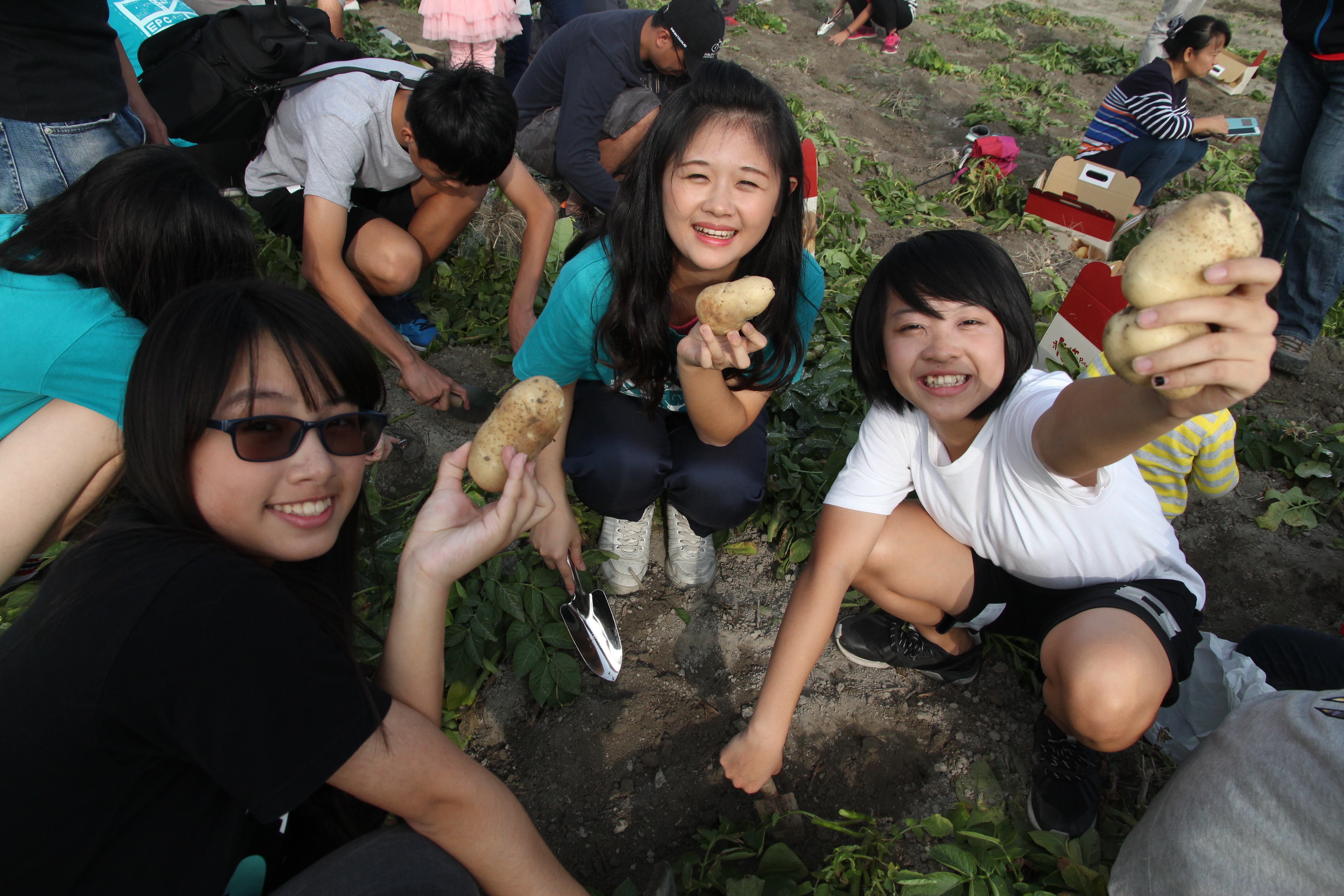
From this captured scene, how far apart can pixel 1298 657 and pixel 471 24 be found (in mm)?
5073

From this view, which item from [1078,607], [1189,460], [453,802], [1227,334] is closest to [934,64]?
[1189,460]

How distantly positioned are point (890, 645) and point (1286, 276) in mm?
2859

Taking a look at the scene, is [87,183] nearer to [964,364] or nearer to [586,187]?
[964,364]

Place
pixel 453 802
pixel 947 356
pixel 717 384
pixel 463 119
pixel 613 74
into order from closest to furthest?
1. pixel 453 802
2. pixel 947 356
3. pixel 717 384
4. pixel 463 119
5. pixel 613 74

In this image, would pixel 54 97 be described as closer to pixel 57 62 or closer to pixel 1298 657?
pixel 57 62

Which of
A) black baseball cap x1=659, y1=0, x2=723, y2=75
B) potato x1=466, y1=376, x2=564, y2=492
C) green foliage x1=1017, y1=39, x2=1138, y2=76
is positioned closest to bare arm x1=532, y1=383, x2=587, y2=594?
potato x1=466, y1=376, x2=564, y2=492

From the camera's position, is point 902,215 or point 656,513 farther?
point 902,215

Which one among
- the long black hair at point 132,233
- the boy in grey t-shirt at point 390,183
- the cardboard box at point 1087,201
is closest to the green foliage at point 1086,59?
the cardboard box at point 1087,201

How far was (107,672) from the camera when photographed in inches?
36.0

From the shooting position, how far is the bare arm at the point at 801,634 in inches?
64.1

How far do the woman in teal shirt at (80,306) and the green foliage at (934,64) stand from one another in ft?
23.0

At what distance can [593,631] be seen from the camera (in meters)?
2.05

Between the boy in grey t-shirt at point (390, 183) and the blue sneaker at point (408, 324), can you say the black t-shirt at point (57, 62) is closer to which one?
the boy in grey t-shirt at point (390, 183)

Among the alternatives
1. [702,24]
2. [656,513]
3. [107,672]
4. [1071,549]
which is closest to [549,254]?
[702,24]
